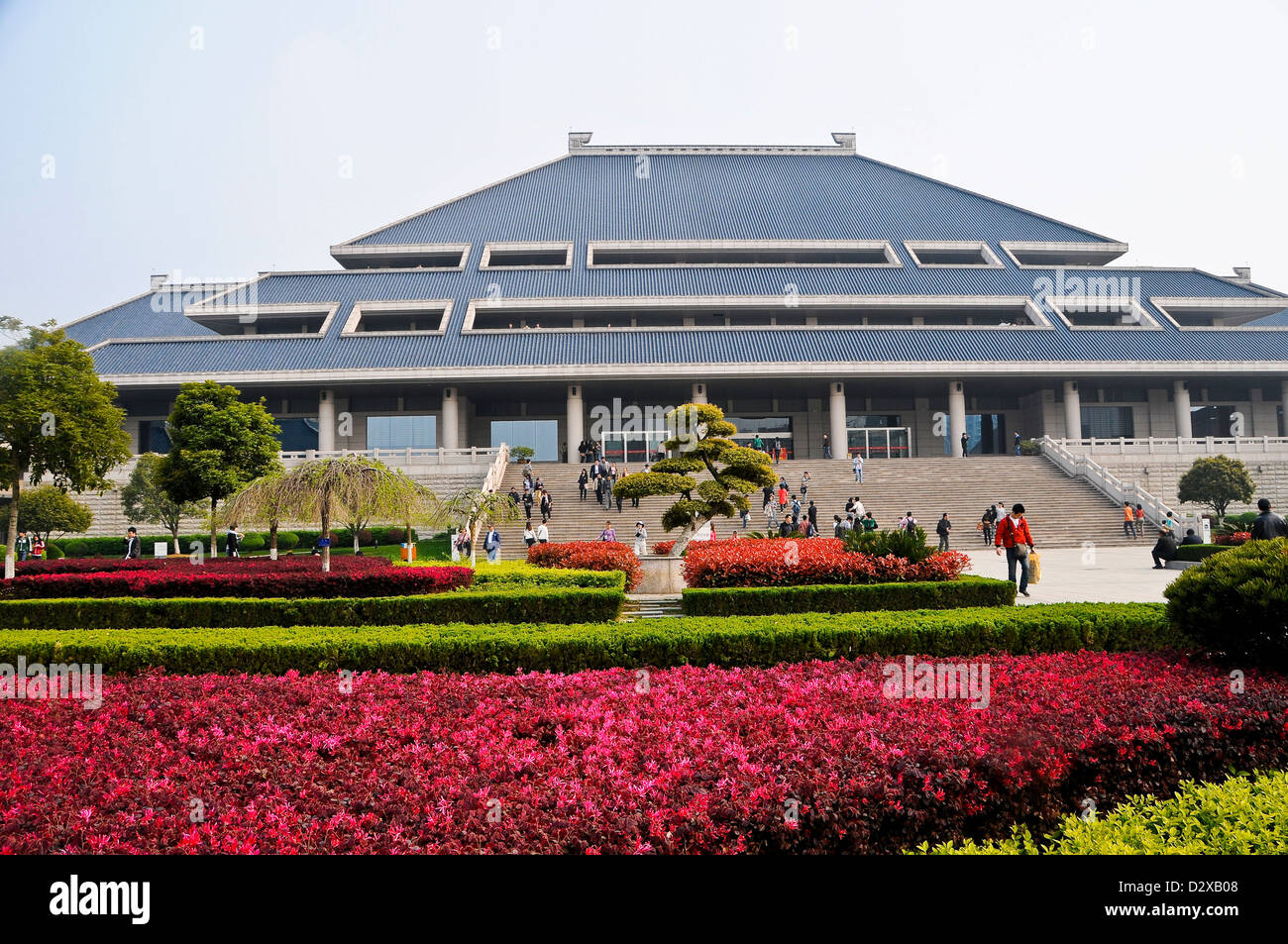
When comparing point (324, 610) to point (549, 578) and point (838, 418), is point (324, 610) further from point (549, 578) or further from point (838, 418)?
point (838, 418)

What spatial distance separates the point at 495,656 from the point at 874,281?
37.0m

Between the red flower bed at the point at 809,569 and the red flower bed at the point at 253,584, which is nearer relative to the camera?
the red flower bed at the point at 253,584

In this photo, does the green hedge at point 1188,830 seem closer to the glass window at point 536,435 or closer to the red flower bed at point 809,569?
the red flower bed at point 809,569

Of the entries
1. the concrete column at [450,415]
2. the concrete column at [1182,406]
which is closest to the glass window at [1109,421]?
the concrete column at [1182,406]

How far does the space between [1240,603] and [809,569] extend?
6.40m

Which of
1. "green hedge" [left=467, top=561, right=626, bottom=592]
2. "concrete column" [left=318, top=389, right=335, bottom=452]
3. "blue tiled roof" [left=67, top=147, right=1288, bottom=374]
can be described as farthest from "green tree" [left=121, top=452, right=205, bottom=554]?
"green hedge" [left=467, top=561, right=626, bottom=592]

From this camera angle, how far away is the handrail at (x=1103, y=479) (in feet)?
87.1

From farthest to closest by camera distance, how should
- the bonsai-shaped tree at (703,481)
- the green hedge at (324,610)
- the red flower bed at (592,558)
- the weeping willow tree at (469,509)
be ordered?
the weeping willow tree at (469,509) → the bonsai-shaped tree at (703,481) → the red flower bed at (592,558) → the green hedge at (324,610)

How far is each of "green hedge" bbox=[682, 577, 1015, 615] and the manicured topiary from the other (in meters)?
4.53

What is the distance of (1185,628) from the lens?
19.2 feet

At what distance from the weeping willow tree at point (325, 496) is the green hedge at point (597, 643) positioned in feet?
18.6

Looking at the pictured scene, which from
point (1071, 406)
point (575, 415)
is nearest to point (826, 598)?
point (575, 415)
